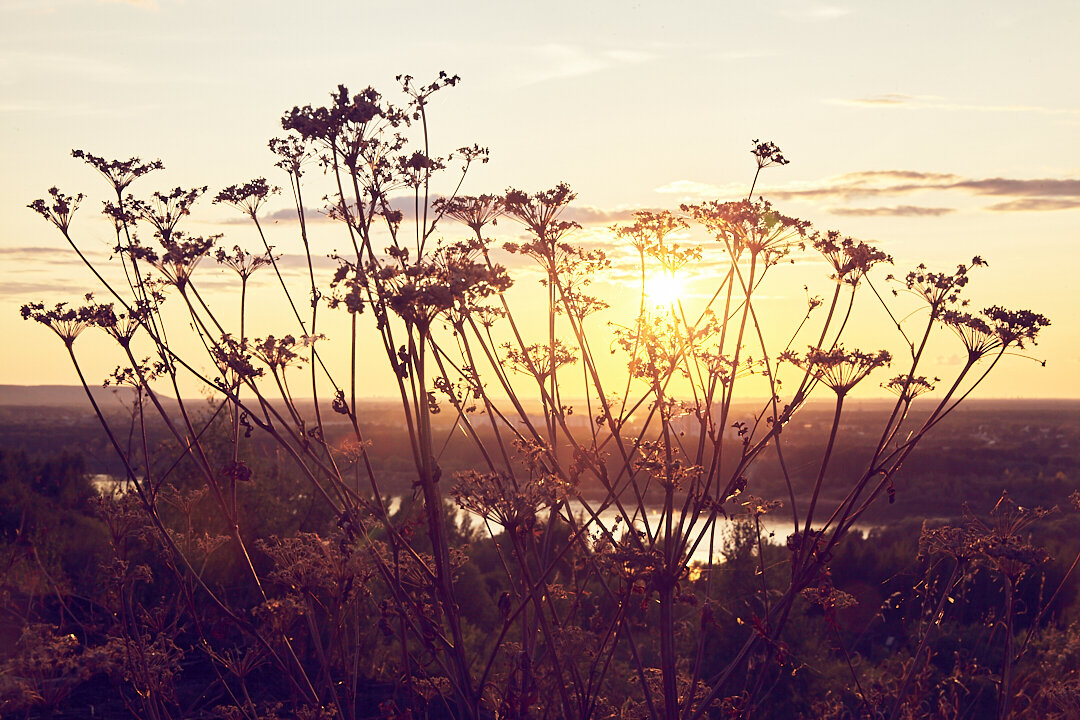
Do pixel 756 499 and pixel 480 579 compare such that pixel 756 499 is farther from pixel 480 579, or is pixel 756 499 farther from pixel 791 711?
pixel 480 579

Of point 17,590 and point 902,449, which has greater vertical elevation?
point 902,449

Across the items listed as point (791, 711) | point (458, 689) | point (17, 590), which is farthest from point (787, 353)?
point (17, 590)

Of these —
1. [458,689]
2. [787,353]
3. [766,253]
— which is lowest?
[458,689]

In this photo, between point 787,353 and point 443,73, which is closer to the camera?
point 443,73

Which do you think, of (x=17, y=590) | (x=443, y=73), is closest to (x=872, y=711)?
(x=443, y=73)

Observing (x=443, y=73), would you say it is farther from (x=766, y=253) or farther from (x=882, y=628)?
(x=882, y=628)

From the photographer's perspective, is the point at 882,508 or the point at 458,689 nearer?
the point at 458,689

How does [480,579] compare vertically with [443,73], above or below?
below

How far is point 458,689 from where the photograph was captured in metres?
3.78

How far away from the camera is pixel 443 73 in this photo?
448 centimetres

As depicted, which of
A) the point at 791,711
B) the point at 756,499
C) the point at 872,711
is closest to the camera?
the point at 756,499

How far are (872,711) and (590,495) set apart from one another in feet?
164

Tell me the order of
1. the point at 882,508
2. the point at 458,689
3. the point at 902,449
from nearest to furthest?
the point at 458,689
the point at 902,449
the point at 882,508

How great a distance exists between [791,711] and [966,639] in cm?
503
